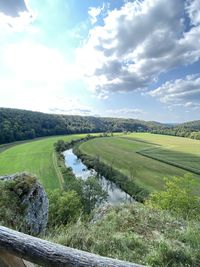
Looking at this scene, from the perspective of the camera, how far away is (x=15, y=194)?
9.95 metres

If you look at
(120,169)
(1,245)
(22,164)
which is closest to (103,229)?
(1,245)

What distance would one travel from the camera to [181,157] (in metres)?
75.2

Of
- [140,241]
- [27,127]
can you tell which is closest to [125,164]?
[140,241]

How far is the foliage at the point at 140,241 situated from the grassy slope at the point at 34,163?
4066cm

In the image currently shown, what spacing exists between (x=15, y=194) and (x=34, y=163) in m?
55.6

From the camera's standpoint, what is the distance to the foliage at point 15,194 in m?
8.46

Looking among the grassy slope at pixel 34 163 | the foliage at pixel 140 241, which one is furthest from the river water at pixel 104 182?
the foliage at pixel 140 241

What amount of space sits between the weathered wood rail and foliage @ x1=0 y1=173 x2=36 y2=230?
588cm

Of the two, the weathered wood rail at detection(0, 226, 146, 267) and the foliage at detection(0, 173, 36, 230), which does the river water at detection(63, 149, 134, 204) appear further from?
the weathered wood rail at detection(0, 226, 146, 267)

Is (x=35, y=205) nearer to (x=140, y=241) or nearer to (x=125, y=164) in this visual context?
(x=140, y=241)

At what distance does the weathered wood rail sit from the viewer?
2195 mm

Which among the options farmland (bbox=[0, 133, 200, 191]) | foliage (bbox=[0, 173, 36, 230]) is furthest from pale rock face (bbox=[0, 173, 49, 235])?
farmland (bbox=[0, 133, 200, 191])

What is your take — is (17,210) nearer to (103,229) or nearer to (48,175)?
(103,229)

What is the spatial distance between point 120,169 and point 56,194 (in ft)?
108
